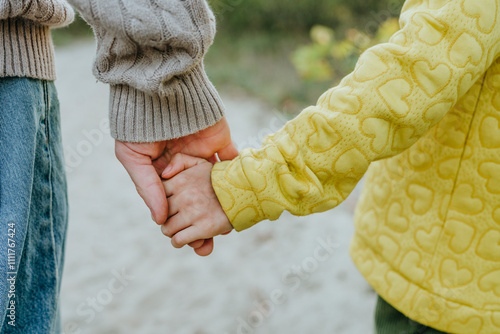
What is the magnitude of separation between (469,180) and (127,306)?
181 centimetres

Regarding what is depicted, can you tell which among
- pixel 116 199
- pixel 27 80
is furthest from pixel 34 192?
pixel 116 199

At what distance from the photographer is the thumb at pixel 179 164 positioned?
1081 mm

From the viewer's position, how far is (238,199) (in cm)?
95

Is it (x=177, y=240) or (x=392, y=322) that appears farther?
(x=392, y=322)

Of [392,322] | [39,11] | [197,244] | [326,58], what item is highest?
[39,11]

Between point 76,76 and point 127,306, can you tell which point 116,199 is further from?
point 76,76

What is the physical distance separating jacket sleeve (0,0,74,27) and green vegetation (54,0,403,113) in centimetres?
289

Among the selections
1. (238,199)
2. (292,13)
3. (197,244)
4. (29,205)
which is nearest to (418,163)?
(238,199)

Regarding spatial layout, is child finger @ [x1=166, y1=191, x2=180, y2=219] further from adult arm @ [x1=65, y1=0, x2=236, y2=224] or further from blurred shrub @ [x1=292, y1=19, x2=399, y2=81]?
blurred shrub @ [x1=292, y1=19, x2=399, y2=81]

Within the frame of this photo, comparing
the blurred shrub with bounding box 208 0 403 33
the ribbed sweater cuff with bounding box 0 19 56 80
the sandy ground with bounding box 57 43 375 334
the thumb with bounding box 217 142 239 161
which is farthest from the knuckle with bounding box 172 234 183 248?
the blurred shrub with bounding box 208 0 403 33

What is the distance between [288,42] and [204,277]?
4383 millimetres

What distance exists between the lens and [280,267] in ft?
8.56

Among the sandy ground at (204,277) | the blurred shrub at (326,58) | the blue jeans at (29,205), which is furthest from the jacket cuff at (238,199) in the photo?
the blurred shrub at (326,58)

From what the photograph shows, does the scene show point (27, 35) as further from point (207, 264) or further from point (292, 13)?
point (292, 13)
